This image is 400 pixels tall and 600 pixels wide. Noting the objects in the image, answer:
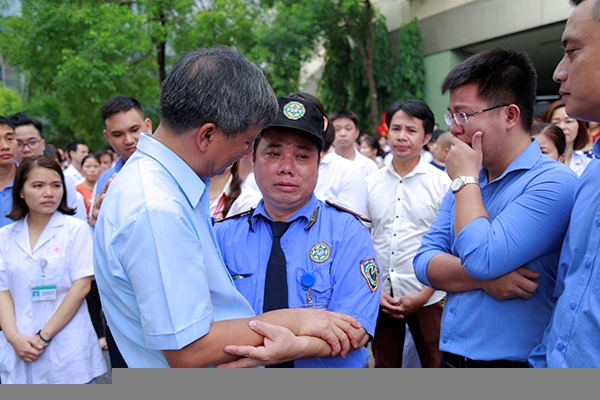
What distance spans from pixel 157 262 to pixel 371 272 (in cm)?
104

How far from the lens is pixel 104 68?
12.6 m

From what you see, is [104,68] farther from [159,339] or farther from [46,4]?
[159,339]

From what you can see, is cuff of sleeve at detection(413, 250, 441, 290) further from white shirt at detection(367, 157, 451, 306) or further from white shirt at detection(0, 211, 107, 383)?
white shirt at detection(0, 211, 107, 383)

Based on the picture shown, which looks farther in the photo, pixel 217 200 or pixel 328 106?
pixel 328 106

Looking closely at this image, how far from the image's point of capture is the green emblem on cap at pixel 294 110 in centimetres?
216

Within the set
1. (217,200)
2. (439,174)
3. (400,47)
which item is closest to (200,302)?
Answer: (217,200)

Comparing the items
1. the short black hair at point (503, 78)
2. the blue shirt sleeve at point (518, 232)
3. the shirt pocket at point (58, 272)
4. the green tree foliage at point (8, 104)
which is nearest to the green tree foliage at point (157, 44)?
the green tree foliage at point (8, 104)

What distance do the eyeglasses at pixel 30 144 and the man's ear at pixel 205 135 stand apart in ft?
14.1

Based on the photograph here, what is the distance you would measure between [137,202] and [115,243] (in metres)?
0.12

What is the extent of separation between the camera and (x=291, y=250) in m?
2.10

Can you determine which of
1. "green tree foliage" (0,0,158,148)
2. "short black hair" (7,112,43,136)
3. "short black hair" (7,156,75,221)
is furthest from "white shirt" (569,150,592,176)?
"green tree foliage" (0,0,158,148)

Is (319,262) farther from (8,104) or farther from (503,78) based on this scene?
(8,104)

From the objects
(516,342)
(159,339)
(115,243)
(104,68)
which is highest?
(104,68)

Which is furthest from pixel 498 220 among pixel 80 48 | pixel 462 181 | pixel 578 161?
pixel 80 48
